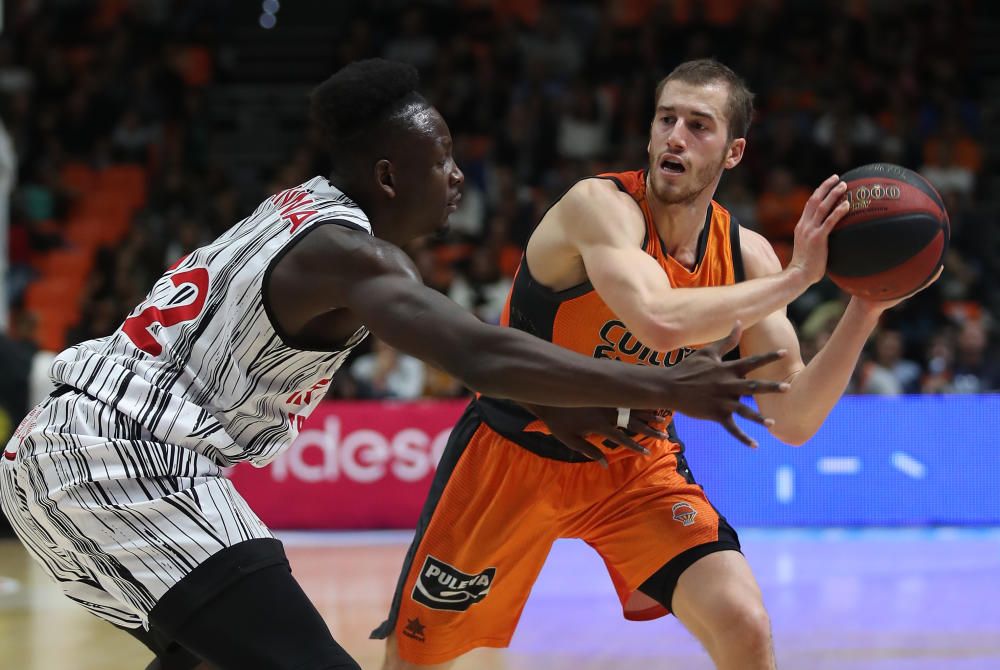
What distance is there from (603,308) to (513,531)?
0.75 metres

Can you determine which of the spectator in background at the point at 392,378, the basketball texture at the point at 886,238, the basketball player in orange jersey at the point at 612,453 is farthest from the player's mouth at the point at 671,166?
the spectator in background at the point at 392,378

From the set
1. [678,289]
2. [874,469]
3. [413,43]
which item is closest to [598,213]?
[678,289]

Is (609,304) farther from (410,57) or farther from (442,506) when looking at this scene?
(410,57)

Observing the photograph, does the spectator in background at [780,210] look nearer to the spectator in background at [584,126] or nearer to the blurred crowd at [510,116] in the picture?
the blurred crowd at [510,116]

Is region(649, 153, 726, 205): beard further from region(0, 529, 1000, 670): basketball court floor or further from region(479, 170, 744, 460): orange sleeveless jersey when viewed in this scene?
region(0, 529, 1000, 670): basketball court floor

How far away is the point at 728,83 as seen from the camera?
151 inches

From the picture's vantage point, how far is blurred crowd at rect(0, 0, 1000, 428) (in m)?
11.5

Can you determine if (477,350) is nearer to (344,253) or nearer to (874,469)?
(344,253)

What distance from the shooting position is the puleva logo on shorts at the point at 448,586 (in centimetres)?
384

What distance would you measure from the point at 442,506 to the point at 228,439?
1.33 meters

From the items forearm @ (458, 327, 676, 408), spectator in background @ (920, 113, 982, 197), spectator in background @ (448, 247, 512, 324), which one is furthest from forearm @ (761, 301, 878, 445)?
spectator in background @ (920, 113, 982, 197)

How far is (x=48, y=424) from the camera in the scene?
2.68 metres

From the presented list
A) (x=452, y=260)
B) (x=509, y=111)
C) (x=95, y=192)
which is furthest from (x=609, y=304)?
(x=95, y=192)

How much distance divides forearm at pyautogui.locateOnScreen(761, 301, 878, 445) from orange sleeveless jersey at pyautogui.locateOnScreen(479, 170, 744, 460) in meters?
0.37
